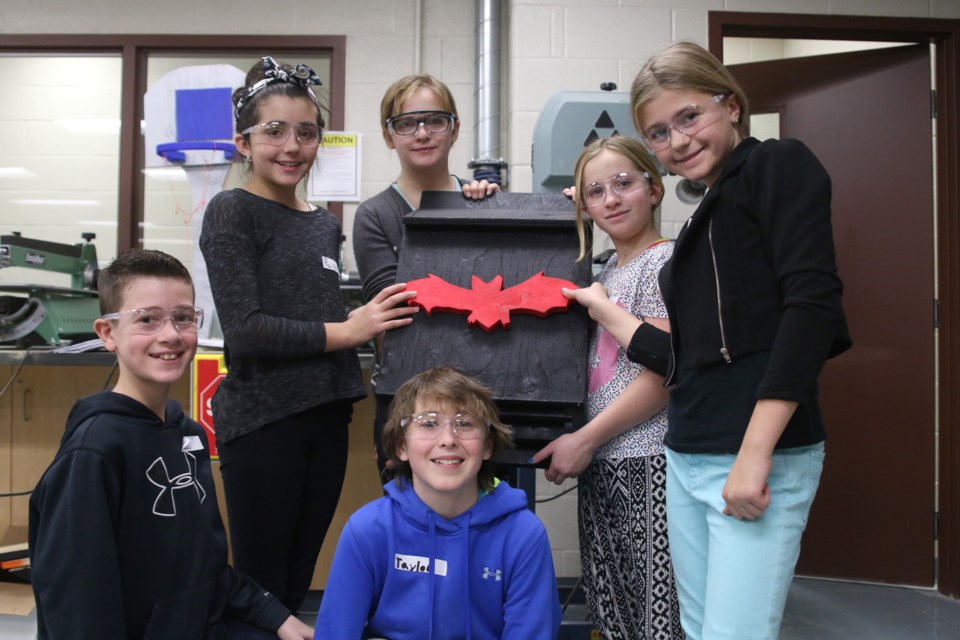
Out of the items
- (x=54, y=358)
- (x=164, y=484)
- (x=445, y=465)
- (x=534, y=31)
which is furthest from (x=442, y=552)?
(x=534, y=31)

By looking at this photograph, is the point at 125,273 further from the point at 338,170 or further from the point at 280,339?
the point at 338,170

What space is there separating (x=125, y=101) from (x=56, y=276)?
35.5 inches

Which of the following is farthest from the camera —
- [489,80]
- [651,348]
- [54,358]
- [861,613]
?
[489,80]

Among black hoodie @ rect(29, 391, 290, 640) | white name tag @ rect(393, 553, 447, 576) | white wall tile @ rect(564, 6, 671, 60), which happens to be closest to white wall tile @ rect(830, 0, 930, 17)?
white wall tile @ rect(564, 6, 671, 60)

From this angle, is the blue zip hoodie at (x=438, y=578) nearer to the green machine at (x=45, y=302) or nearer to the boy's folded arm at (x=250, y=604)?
the boy's folded arm at (x=250, y=604)

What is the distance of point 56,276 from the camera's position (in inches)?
141

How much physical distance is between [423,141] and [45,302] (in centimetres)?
151

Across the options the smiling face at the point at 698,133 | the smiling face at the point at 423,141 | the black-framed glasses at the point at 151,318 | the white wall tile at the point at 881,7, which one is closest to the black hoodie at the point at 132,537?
the black-framed glasses at the point at 151,318

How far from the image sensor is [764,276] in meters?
1.07

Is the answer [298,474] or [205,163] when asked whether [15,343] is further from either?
[298,474]

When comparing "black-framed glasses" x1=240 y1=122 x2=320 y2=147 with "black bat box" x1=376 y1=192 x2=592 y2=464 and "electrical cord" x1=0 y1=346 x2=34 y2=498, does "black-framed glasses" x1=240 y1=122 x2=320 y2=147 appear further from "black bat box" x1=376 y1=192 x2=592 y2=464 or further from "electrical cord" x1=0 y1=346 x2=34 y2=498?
"electrical cord" x1=0 y1=346 x2=34 y2=498

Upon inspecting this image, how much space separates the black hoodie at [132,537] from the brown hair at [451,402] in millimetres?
341

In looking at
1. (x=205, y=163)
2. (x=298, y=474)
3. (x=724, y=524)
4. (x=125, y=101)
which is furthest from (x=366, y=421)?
(x=125, y=101)

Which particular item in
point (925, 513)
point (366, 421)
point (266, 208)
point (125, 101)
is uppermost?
point (125, 101)
